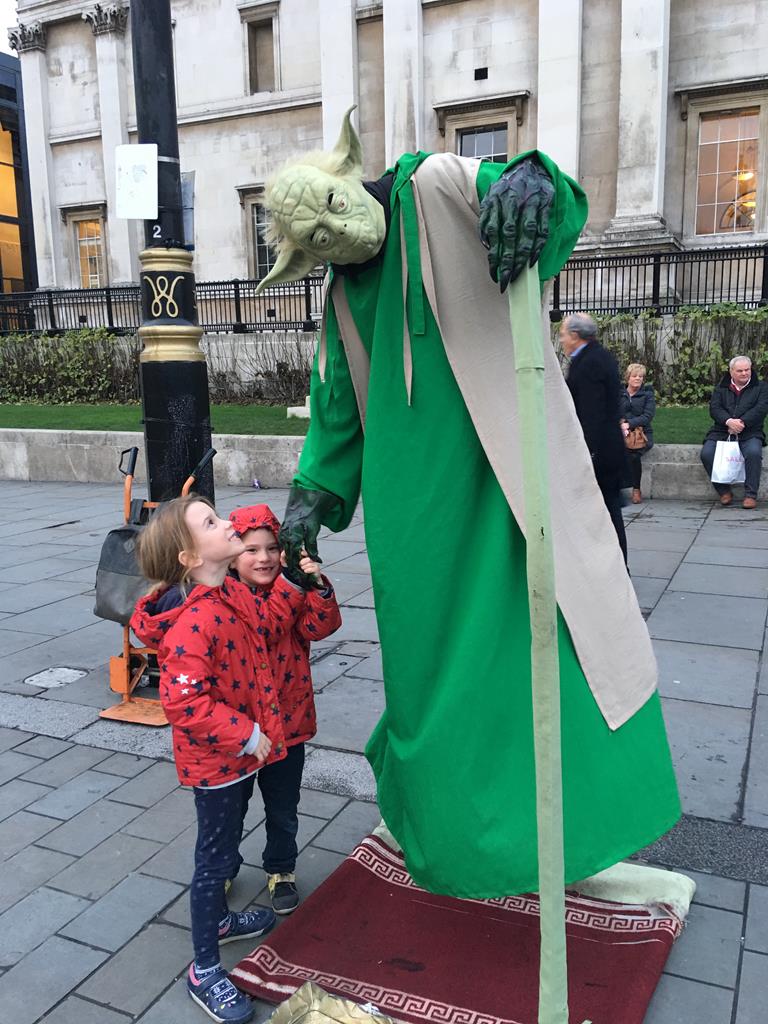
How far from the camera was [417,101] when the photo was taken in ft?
58.8

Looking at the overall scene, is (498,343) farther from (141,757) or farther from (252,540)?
(141,757)

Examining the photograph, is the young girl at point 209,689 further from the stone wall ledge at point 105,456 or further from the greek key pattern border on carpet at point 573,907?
the stone wall ledge at point 105,456

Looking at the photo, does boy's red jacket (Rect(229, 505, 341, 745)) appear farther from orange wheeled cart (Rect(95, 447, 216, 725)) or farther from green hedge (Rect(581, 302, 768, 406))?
green hedge (Rect(581, 302, 768, 406))

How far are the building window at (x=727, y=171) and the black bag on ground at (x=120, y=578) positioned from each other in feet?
53.4

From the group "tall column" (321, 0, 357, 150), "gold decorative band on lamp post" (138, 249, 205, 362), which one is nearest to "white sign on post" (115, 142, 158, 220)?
"gold decorative band on lamp post" (138, 249, 205, 362)

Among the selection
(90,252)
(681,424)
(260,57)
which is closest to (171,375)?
(681,424)

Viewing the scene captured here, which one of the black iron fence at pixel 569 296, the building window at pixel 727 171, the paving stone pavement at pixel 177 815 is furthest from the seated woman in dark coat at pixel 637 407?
the building window at pixel 727 171

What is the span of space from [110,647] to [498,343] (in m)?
3.56

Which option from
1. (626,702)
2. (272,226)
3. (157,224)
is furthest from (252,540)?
(157,224)

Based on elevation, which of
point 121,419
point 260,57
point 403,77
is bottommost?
point 121,419

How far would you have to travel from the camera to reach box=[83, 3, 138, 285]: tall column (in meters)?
21.8

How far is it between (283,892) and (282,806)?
10.4 inches

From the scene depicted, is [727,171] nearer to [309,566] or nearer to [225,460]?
[225,460]

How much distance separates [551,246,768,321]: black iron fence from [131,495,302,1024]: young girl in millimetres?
12730
